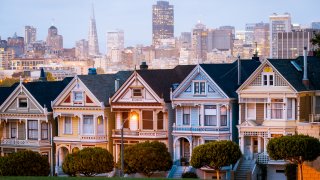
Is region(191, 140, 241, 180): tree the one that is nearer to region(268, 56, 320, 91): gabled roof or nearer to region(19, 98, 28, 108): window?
region(268, 56, 320, 91): gabled roof

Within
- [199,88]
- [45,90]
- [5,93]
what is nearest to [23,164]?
[45,90]

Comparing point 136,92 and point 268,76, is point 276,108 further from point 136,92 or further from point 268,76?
point 136,92

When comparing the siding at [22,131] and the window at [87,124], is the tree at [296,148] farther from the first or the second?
the siding at [22,131]

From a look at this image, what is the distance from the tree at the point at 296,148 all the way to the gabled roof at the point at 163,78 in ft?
30.5

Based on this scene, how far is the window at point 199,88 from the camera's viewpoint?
56.2 metres

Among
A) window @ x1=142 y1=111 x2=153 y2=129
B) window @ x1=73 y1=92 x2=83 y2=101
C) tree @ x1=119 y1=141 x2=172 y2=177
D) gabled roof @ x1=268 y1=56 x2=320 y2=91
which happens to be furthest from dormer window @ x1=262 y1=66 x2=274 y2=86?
window @ x1=73 y1=92 x2=83 y2=101

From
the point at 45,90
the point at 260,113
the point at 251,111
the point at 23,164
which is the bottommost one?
the point at 23,164

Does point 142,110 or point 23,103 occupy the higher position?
point 23,103

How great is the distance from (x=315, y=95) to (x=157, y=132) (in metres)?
9.19

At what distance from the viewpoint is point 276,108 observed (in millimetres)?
54031

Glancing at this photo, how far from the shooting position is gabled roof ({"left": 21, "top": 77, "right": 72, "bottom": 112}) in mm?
61938

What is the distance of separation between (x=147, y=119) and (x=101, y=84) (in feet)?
15.0

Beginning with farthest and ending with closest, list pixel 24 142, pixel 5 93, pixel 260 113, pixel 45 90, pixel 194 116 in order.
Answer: pixel 5 93, pixel 45 90, pixel 24 142, pixel 194 116, pixel 260 113

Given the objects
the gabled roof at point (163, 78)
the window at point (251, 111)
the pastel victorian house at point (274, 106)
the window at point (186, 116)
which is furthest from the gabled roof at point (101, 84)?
the pastel victorian house at point (274, 106)
